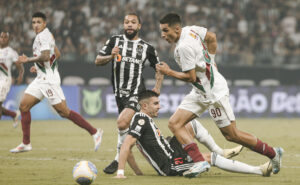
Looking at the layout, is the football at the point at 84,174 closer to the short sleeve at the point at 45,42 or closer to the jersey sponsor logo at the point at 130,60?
the jersey sponsor logo at the point at 130,60

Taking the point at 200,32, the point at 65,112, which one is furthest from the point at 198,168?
the point at 65,112

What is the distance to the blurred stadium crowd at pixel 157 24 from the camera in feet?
70.6

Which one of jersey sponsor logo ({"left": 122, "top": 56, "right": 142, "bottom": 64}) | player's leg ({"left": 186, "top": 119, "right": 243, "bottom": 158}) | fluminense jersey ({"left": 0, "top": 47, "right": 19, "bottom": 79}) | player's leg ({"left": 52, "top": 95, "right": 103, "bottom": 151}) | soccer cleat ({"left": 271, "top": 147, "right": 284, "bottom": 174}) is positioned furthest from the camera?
fluminense jersey ({"left": 0, "top": 47, "right": 19, "bottom": 79})

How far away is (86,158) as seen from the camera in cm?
988

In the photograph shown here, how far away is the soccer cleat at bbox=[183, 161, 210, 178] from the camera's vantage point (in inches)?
277

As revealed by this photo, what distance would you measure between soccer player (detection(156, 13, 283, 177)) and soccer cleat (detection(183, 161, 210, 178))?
0.82 ft

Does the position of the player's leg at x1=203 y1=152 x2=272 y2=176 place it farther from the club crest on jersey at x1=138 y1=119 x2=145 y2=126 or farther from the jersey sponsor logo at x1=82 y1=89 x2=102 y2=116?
the jersey sponsor logo at x1=82 y1=89 x2=102 y2=116

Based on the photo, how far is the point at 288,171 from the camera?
8.17m

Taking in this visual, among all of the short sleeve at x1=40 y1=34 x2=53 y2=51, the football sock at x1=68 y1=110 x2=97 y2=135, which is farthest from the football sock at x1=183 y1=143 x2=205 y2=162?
the short sleeve at x1=40 y1=34 x2=53 y2=51

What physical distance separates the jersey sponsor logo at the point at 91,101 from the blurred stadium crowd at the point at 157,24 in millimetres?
1425

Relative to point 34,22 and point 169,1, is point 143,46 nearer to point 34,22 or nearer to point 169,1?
point 34,22

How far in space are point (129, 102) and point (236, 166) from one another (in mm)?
1914

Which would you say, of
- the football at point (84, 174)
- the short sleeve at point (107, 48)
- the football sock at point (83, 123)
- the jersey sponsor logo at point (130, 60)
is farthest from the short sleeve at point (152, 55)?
the football at point (84, 174)

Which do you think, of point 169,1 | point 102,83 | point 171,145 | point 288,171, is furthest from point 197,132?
point 169,1
